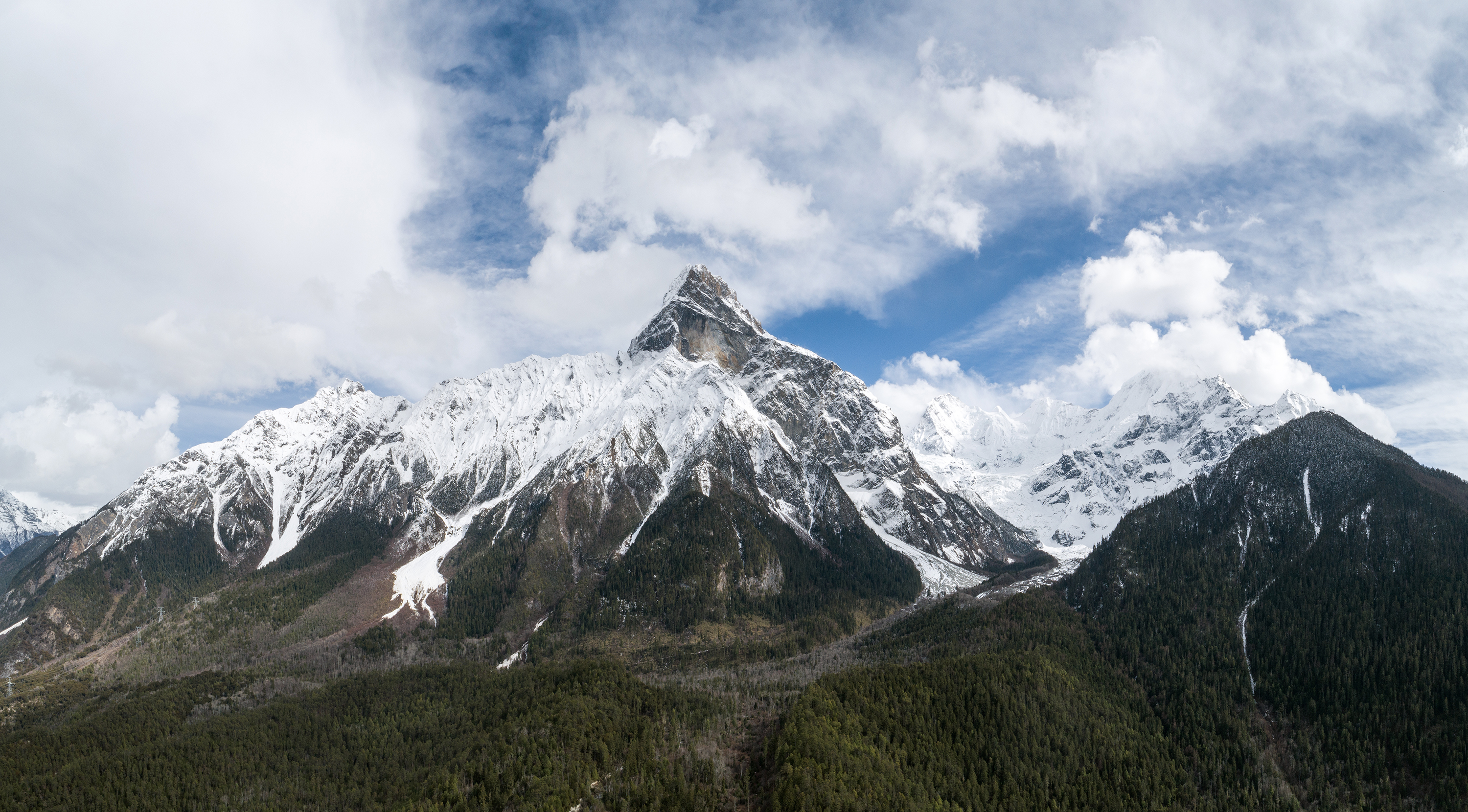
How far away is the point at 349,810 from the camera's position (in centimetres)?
17425

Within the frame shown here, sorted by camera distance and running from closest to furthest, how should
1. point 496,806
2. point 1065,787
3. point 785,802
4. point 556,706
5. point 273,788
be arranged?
point 785,802
point 496,806
point 1065,787
point 273,788
point 556,706

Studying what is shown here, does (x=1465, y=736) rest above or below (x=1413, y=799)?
above

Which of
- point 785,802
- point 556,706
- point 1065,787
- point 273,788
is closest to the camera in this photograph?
point 785,802

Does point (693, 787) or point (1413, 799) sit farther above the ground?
point (693, 787)

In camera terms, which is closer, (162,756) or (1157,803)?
(1157,803)

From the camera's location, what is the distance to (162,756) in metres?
192

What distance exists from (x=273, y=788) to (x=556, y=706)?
72797 millimetres

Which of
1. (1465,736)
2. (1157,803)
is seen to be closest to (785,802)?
(1157,803)

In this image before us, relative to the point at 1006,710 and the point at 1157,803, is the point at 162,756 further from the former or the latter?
the point at 1157,803

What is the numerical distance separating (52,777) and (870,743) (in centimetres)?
21698

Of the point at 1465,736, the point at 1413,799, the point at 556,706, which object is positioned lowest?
the point at 1413,799

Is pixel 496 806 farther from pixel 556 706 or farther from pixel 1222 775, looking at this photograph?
pixel 1222 775

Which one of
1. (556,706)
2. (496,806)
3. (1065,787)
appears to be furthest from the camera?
(556,706)

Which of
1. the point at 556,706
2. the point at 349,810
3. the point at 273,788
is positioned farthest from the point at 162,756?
the point at 556,706
